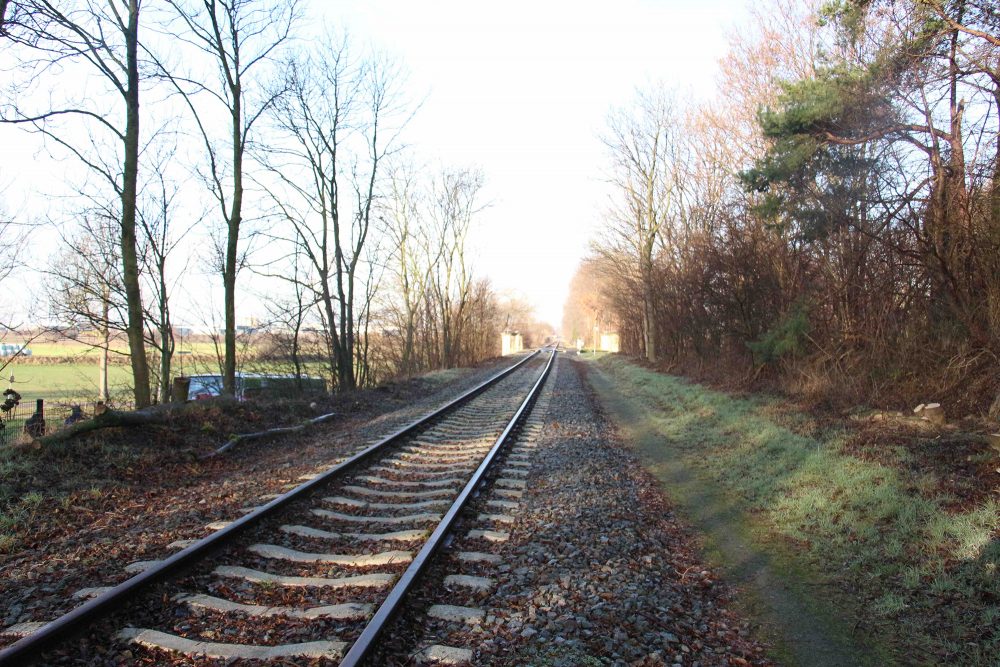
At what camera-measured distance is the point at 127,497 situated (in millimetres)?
6238

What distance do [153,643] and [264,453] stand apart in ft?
19.5

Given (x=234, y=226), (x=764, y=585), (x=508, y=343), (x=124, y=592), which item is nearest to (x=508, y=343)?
(x=508, y=343)

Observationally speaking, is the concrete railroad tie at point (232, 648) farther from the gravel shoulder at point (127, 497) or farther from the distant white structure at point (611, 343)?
the distant white structure at point (611, 343)

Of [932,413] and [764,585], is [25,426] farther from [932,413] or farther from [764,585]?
[932,413]

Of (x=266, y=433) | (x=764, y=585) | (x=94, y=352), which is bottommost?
(x=764, y=585)

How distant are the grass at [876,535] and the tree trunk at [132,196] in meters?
10.3

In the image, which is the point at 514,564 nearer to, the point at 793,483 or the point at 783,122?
the point at 793,483

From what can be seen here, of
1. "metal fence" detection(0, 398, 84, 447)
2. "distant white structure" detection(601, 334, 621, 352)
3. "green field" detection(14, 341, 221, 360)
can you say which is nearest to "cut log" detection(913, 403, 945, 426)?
"metal fence" detection(0, 398, 84, 447)

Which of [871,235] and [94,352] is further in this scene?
[94,352]

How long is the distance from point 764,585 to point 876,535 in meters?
1.32

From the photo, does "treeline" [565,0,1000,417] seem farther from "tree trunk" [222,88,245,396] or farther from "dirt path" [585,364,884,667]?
"tree trunk" [222,88,245,396]

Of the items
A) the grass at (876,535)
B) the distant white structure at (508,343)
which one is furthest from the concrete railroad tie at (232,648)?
the distant white structure at (508,343)

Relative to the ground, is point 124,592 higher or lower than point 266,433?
lower

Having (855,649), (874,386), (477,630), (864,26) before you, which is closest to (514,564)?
(477,630)
